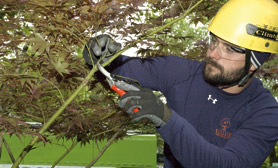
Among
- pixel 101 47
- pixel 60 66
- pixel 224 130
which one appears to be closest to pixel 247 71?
pixel 224 130

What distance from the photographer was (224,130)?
2.56 metres

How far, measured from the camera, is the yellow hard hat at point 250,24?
257 centimetres

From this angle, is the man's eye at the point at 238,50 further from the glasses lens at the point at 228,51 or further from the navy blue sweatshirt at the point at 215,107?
the navy blue sweatshirt at the point at 215,107

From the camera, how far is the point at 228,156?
203cm

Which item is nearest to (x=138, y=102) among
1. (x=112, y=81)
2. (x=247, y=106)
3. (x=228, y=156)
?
(x=112, y=81)

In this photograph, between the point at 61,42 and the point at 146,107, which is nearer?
the point at 146,107

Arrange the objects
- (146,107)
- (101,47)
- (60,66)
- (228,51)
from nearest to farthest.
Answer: (146,107) → (60,66) → (101,47) → (228,51)

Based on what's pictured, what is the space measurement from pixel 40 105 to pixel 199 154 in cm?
131

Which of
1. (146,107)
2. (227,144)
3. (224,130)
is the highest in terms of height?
(146,107)

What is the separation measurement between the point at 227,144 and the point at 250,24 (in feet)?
3.06

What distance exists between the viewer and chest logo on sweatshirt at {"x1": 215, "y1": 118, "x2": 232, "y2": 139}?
255cm

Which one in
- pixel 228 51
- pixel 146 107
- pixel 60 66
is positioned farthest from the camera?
pixel 228 51

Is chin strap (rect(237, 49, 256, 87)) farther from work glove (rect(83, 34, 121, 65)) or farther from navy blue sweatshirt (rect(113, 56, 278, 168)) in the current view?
work glove (rect(83, 34, 121, 65))

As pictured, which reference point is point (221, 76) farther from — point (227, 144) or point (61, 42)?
point (61, 42)
